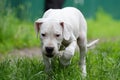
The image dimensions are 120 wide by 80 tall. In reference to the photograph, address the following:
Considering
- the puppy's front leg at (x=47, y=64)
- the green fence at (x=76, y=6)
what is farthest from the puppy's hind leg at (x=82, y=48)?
the green fence at (x=76, y=6)

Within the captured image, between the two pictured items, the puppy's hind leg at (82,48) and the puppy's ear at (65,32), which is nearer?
Answer: the puppy's ear at (65,32)

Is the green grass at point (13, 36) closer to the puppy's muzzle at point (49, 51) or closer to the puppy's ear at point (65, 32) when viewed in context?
the puppy's ear at point (65, 32)

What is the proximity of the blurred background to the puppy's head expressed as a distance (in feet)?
14.8

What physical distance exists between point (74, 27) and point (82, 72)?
2.04 ft

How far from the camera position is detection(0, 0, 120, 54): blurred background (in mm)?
12906

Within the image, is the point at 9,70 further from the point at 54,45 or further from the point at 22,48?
the point at 22,48

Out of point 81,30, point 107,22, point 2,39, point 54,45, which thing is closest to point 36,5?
point 107,22

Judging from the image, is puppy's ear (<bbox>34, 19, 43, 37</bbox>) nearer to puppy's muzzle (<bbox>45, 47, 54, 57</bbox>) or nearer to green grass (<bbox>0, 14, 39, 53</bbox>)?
puppy's muzzle (<bbox>45, 47, 54, 57</bbox>)

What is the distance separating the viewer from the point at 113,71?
752 centimetres

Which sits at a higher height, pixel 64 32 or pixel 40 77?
pixel 64 32

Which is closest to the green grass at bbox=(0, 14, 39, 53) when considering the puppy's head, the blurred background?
the blurred background

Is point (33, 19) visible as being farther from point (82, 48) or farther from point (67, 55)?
point (67, 55)

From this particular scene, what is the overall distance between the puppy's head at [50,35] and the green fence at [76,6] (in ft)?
27.3

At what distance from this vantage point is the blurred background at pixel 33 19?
12906 mm
